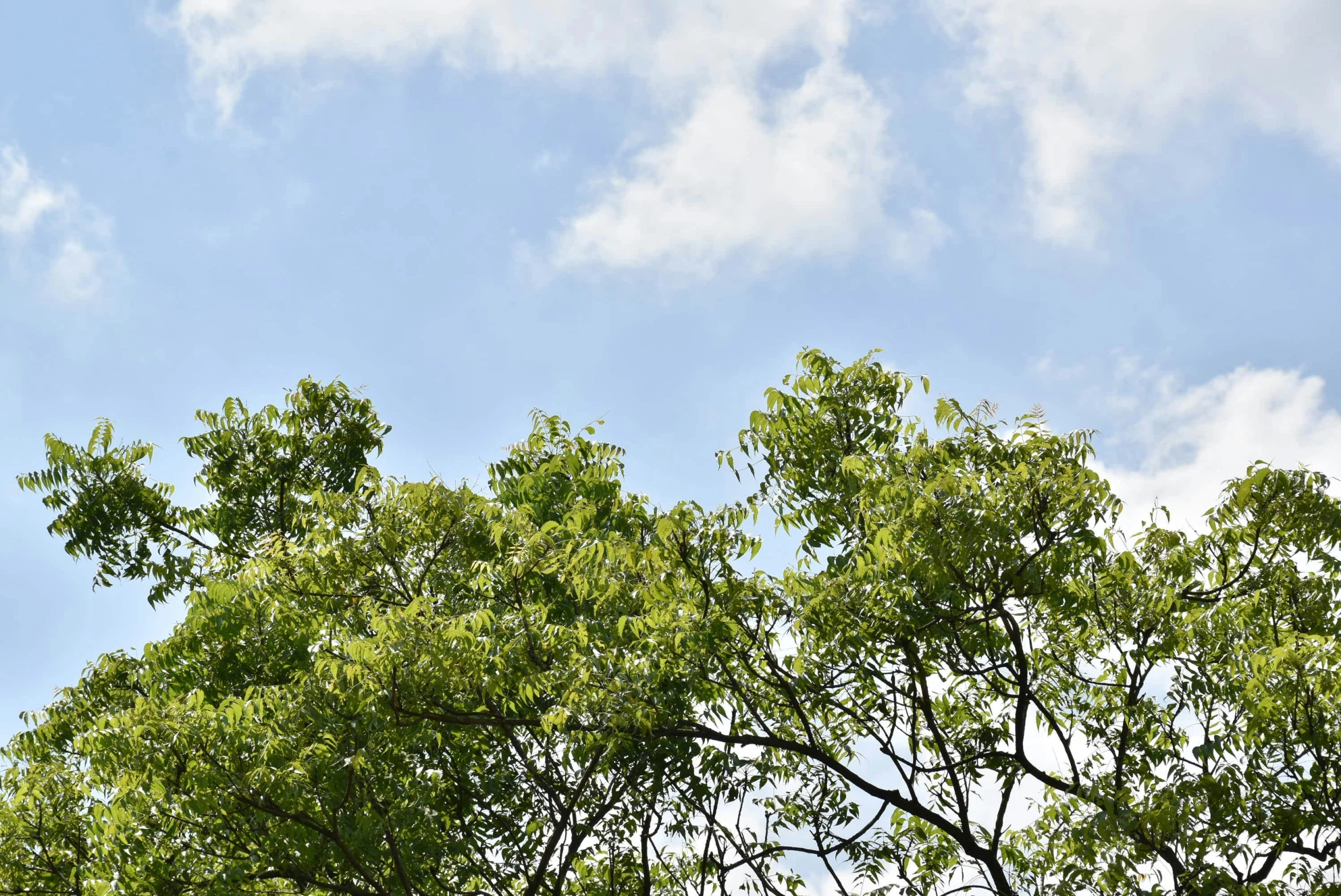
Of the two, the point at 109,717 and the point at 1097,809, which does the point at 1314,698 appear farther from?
the point at 109,717

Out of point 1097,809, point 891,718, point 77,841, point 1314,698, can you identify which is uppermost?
point 891,718

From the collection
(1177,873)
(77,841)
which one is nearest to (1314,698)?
(1177,873)

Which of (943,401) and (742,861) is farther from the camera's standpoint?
(742,861)

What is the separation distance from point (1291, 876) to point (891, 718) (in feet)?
11.6

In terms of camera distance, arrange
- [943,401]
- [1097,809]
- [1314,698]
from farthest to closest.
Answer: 1. [943,401]
2. [1097,809]
3. [1314,698]

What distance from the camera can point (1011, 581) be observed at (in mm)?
9195

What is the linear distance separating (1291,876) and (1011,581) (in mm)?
3732

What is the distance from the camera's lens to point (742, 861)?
1132 centimetres

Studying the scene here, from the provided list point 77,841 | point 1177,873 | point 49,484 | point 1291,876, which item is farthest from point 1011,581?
point 49,484

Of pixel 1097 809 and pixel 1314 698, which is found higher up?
pixel 1314 698

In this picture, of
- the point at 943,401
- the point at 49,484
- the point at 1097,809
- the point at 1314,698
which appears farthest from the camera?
the point at 49,484

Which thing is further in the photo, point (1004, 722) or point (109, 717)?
point (1004, 722)

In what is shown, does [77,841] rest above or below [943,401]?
below

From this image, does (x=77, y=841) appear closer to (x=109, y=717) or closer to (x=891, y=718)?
(x=109, y=717)
